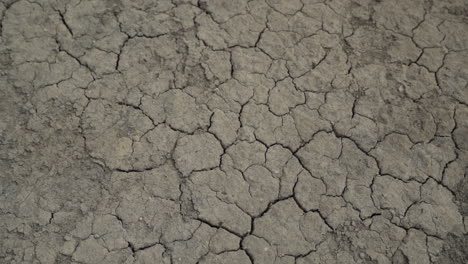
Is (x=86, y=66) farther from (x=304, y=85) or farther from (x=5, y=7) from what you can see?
(x=304, y=85)

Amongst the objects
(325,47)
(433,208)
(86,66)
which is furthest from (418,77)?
(86,66)

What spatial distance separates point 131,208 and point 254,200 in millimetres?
742

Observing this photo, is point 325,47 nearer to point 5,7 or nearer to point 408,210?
point 408,210

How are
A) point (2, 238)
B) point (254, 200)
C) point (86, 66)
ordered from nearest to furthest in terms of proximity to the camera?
point (2, 238), point (254, 200), point (86, 66)

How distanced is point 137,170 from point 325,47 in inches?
62.8

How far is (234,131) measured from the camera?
285cm

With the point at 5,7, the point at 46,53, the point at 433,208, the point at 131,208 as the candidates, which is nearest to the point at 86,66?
the point at 46,53

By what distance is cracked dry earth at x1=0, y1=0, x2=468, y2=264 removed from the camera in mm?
2568

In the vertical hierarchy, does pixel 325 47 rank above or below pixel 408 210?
above

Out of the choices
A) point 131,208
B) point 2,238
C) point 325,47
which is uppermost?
point 325,47

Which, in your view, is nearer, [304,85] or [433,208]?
[433,208]

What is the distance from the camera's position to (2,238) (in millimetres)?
2500

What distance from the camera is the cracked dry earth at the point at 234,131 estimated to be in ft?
8.43

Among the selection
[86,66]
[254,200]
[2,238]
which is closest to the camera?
[2,238]
